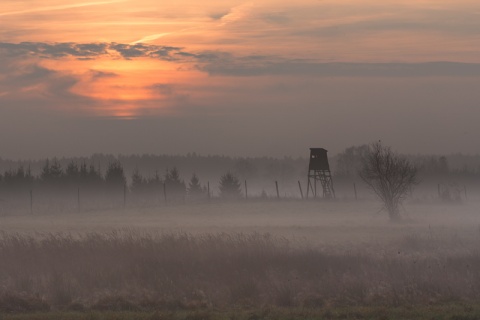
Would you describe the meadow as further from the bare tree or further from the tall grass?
the bare tree

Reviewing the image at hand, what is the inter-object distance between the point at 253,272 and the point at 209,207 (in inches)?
1628

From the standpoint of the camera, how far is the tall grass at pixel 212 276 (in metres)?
16.7

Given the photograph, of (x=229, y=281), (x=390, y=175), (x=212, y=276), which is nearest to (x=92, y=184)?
(x=390, y=175)

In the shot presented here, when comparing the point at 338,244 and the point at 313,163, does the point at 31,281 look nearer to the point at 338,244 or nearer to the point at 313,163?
the point at 338,244

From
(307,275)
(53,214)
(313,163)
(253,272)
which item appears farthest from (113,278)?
(313,163)

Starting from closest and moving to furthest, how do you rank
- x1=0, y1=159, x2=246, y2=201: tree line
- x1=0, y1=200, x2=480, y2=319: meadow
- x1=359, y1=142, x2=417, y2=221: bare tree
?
x1=0, y1=200, x2=480, y2=319: meadow < x1=359, y1=142, x2=417, y2=221: bare tree < x1=0, y1=159, x2=246, y2=201: tree line

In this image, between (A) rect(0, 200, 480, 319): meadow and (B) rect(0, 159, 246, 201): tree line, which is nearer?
(A) rect(0, 200, 480, 319): meadow

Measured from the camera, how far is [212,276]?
1925cm

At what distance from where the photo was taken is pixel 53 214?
55688mm

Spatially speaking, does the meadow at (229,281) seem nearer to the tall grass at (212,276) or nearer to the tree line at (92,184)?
the tall grass at (212,276)

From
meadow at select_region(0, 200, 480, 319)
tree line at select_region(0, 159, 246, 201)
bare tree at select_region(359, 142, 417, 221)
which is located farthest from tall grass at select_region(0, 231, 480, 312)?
tree line at select_region(0, 159, 246, 201)

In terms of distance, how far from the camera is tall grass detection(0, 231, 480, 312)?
1667 centimetres

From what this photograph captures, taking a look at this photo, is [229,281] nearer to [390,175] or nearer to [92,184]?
[390,175]

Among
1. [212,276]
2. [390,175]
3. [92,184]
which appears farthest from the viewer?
[92,184]
